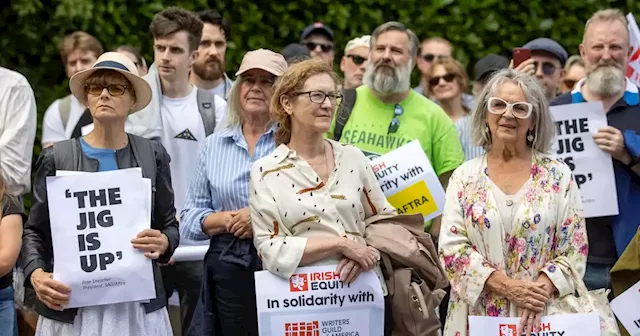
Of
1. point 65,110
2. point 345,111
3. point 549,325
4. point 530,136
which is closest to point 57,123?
point 65,110

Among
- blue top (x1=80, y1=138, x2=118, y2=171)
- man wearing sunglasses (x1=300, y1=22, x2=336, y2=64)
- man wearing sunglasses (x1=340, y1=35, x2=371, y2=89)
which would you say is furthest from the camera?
man wearing sunglasses (x1=300, y1=22, x2=336, y2=64)

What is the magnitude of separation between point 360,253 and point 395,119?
2019 millimetres

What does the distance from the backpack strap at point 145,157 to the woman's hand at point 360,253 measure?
1096mm

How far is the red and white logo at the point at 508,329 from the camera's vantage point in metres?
6.27

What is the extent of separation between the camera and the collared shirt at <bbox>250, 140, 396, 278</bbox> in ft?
19.7

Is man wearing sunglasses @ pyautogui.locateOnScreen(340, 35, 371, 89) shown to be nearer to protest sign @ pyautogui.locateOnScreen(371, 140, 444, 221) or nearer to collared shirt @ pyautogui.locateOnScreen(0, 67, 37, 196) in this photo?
protest sign @ pyautogui.locateOnScreen(371, 140, 444, 221)

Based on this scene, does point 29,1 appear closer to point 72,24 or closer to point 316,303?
point 72,24

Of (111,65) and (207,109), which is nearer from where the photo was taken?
(111,65)

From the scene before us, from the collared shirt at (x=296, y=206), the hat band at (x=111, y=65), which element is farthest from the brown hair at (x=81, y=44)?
the collared shirt at (x=296, y=206)

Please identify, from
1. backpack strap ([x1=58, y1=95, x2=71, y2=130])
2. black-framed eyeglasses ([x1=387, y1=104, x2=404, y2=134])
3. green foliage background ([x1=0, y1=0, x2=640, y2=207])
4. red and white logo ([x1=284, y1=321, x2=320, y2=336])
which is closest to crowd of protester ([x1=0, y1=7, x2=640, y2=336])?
red and white logo ([x1=284, y1=321, x2=320, y2=336])

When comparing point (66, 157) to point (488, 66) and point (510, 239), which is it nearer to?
point (510, 239)

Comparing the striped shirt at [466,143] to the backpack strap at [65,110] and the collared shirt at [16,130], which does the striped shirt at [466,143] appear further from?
the collared shirt at [16,130]

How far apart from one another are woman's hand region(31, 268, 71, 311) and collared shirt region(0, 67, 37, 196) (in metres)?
0.96

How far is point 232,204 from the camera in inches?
266
